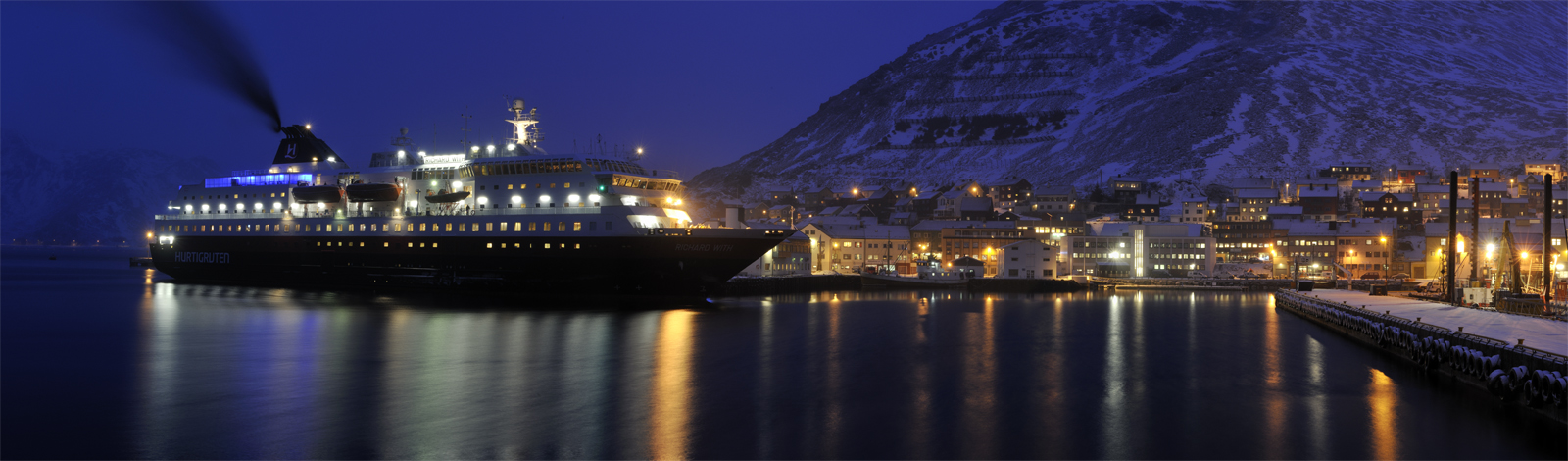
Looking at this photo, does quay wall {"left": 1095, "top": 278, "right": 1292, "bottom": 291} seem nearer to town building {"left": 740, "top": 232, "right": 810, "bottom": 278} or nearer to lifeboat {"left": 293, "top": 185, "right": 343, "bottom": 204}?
town building {"left": 740, "top": 232, "right": 810, "bottom": 278}

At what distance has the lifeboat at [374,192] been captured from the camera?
41719mm

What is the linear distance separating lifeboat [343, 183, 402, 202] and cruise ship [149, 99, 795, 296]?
0.18 ft

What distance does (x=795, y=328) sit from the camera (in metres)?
33.8

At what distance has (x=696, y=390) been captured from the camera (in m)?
20.5

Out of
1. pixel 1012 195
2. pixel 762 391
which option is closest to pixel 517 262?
pixel 762 391

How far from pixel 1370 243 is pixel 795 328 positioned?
65.9 metres

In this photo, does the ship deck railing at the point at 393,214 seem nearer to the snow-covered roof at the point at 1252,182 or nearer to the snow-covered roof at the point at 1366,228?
the snow-covered roof at the point at 1366,228

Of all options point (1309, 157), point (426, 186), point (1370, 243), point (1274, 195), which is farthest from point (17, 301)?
point (1309, 157)

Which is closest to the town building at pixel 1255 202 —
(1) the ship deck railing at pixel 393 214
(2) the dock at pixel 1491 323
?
(2) the dock at pixel 1491 323

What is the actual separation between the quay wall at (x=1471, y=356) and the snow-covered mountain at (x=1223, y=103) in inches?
3788

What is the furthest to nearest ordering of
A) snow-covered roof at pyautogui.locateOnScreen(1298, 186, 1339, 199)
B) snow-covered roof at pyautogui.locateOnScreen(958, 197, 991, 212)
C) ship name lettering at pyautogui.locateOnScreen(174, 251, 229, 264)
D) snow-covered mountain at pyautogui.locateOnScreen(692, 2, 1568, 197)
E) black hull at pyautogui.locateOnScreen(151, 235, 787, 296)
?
snow-covered mountain at pyautogui.locateOnScreen(692, 2, 1568, 197) → snow-covered roof at pyautogui.locateOnScreen(958, 197, 991, 212) → snow-covered roof at pyautogui.locateOnScreen(1298, 186, 1339, 199) → ship name lettering at pyautogui.locateOnScreen(174, 251, 229, 264) → black hull at pyautogui.locateOnScreen(151, 235, 787, 296)

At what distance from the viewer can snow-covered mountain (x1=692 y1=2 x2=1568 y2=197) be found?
128000mm

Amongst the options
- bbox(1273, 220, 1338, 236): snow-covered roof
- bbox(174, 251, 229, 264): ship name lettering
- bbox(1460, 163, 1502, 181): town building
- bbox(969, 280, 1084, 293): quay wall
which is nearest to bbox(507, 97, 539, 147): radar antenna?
bbox(174, 251, 229, 264): ship name lettering

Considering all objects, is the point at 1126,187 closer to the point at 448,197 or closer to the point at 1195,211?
the point at 1195,211
